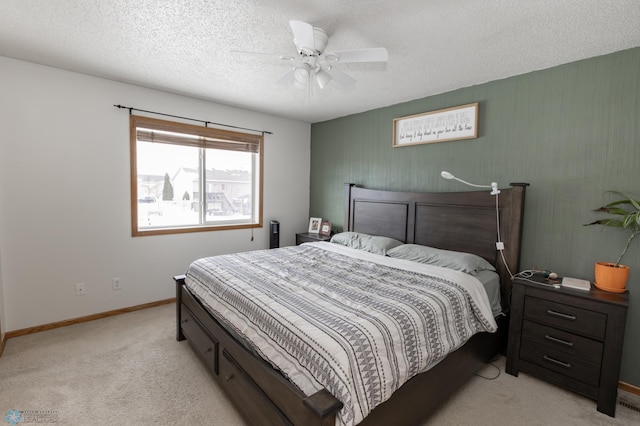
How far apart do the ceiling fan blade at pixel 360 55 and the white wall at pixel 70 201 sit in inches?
93.2

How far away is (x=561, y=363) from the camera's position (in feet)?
7.00

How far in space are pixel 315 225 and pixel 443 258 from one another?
7.37 ft

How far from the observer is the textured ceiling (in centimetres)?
179

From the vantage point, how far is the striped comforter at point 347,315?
4.39 ft

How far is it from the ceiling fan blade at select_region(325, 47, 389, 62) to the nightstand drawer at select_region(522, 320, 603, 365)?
221 cm

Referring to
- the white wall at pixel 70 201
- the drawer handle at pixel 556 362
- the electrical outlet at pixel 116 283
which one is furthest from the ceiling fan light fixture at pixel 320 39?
the electrical outlet at pixel 116 283

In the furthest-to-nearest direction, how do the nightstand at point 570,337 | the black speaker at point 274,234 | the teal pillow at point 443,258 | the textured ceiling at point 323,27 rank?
the black speaker at point 274,234 < the teal pillow at point 443,258 < the nightstand at point 570,337 < the textured ceiling at point 323,27

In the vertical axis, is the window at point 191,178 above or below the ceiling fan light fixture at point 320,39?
below

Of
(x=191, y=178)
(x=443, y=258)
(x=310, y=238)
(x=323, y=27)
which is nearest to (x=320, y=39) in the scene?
(x=323, y=27)

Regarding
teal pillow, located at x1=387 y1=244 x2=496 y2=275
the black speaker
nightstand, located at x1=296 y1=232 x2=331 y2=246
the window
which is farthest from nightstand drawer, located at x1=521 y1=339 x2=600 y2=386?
the window

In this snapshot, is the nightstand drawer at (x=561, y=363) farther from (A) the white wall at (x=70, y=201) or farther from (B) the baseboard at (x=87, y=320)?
(A) the white wall at (x=70, y=201)

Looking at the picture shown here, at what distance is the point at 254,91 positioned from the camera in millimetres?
3305

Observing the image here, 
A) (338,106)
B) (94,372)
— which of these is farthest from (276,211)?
(94,372)

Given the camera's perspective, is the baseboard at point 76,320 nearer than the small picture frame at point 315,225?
Yes
